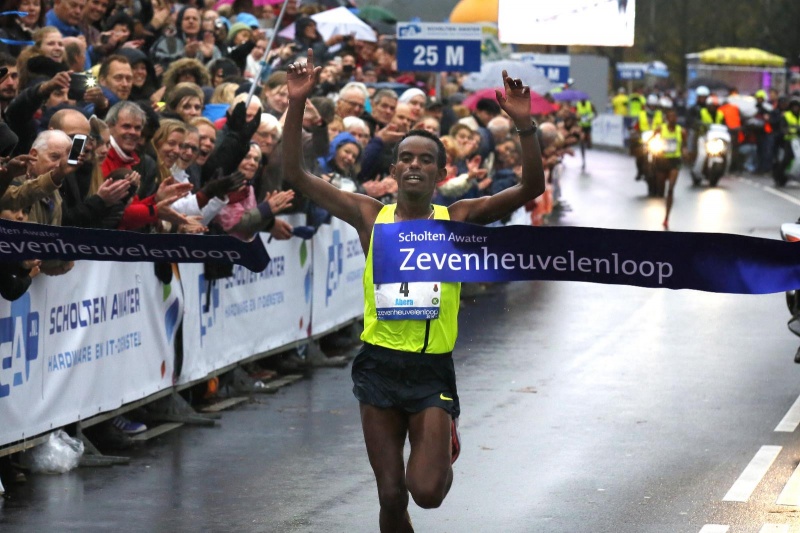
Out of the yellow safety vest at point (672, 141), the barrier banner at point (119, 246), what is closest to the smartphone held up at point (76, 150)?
the barrier banner at point (119, 246)

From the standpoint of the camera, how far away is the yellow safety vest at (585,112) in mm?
49031

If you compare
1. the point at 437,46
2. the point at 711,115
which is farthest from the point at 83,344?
the point at 711,115

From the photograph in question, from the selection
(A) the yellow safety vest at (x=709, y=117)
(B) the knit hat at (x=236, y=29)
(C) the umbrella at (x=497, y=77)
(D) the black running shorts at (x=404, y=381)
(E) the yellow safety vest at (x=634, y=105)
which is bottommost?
(E) the yellow safety vest at (x=634, y=105)

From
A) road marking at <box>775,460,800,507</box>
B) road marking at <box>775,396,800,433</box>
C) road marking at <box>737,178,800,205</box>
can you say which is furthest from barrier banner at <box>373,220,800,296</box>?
road marking at <box>737,178,800,205</box>

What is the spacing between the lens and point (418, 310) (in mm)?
6758

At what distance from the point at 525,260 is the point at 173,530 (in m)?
2.58

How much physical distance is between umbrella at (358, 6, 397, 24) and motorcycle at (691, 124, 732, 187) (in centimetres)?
1205

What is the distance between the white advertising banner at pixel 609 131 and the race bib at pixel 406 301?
50.6m

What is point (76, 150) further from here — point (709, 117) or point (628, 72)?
point (628, 72)

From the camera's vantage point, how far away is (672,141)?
29750mm

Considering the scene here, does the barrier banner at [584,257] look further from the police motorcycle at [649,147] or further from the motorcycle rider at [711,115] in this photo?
the motorcycle rider at [711,115]

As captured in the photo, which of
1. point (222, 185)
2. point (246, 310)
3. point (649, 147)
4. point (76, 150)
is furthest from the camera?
point (649, 147)

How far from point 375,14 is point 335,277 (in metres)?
13.6

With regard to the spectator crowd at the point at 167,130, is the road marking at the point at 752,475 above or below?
below
